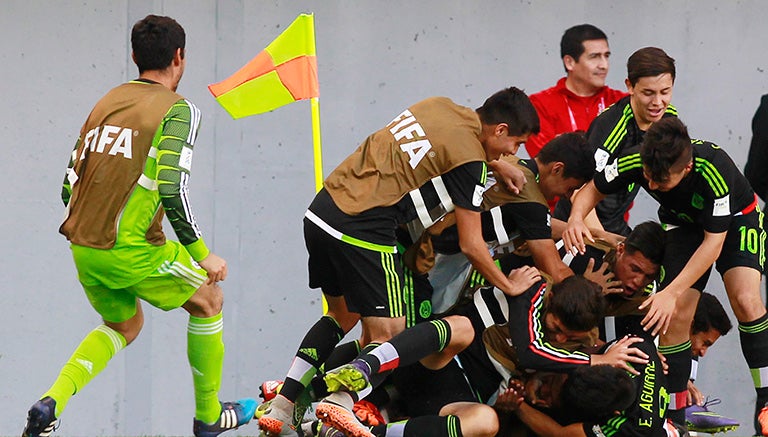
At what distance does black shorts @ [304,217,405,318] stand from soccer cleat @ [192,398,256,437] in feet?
2.48

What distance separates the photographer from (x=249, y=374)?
26.0 feet

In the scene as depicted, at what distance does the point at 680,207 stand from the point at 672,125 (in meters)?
0.58

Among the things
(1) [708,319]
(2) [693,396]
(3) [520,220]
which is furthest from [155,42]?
(2) [693,396]

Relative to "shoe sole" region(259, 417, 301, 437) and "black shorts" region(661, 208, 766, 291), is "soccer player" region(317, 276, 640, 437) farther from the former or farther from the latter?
"black shorts" region(661, 208, 766, 291)

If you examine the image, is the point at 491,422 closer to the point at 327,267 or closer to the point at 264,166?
the point at 327,267

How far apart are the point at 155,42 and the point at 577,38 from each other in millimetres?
2653

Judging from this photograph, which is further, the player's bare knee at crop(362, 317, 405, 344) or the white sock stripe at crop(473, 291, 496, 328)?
the white sock stripe at crop(473, 291, 496, 328)

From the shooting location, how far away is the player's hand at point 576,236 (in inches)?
237

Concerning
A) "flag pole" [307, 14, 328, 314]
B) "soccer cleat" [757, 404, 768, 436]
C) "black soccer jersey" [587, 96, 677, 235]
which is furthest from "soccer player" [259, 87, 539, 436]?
"soccer cleat" [757, 404, 768, 436]

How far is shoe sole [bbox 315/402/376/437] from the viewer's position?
5.35 metres

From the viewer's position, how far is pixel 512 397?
19.4 feet

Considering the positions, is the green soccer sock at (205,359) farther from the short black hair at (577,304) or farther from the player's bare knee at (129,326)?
the short black hair at (577,304)

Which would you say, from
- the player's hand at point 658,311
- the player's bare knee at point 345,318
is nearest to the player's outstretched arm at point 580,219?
the player's hand at point 658,311

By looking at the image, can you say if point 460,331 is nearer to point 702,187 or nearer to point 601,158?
point 601,158
